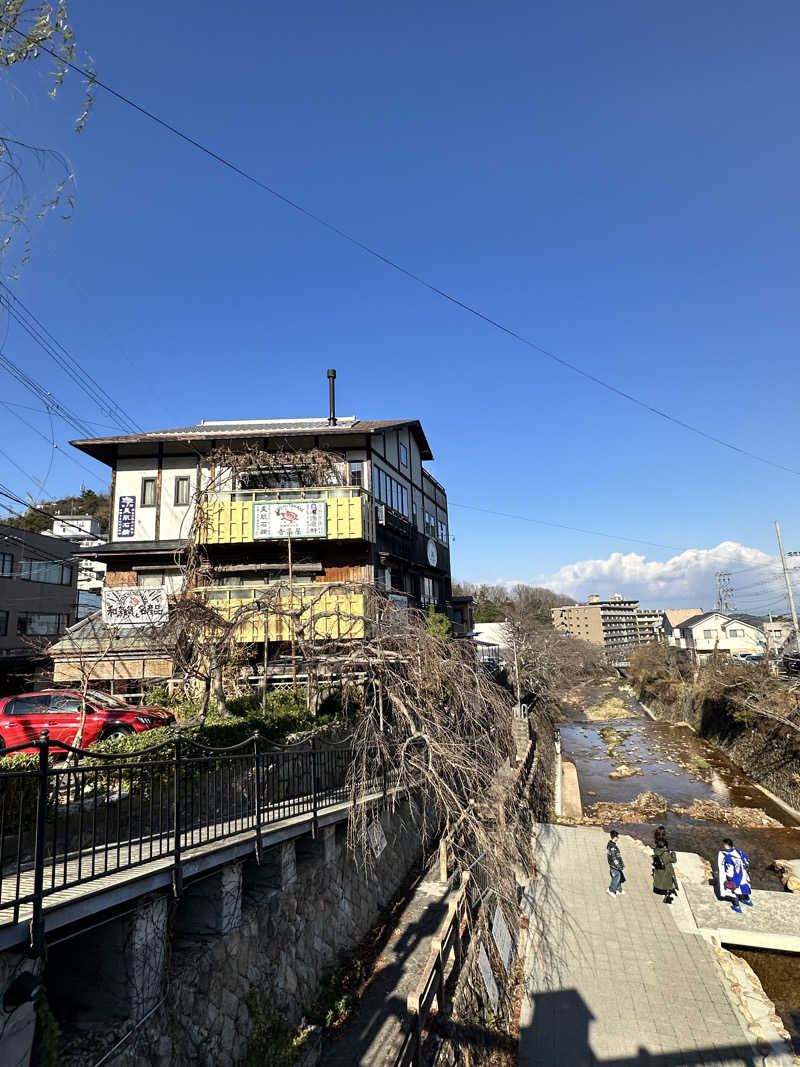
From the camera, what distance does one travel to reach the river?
12.8m

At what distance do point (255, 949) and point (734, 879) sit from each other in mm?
12711

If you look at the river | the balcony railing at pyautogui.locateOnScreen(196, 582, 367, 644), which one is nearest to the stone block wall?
the balcony railing at pyautogui.locateOnScreen(196, 582, 367, 644)

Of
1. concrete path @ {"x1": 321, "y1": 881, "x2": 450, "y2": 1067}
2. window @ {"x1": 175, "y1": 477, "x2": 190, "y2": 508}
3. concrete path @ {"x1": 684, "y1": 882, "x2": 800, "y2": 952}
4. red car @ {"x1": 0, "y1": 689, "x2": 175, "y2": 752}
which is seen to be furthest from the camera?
window @ {"x1": 175, "y1": 477, "x2": 190, "y2": 508}

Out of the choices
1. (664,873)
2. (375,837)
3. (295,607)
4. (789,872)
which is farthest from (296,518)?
(789,872)

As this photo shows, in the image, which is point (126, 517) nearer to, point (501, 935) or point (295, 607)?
point (295, 607)

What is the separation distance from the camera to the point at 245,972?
770cm

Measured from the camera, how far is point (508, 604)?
8950cm

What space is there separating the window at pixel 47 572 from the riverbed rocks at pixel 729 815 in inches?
1374

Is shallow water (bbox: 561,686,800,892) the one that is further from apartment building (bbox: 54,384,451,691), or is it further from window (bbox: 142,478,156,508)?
window (bbox: 142,478,156,508)

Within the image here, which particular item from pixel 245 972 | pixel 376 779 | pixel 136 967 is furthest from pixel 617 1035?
pixel 136 967

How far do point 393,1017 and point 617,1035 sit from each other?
3.99 metres

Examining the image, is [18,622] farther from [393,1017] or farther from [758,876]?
[758,876]

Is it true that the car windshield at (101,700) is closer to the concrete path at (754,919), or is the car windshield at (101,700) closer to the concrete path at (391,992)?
the concrete path at (391,992)

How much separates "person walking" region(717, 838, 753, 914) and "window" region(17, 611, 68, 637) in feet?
108
